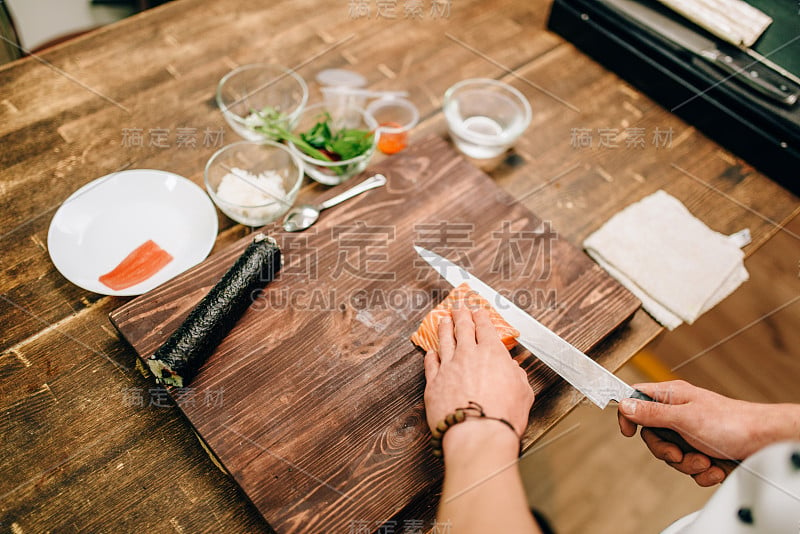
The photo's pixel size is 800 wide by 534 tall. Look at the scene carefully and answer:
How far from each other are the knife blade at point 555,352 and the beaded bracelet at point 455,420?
0.60ft

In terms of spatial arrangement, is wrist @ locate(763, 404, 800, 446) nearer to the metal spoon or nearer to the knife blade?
the knife blade

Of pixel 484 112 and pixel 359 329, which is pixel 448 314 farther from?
pixel 484 112

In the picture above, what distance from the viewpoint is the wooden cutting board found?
36.3 inches

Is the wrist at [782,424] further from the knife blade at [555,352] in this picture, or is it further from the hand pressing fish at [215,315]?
the hand pressing fish at [215,315]

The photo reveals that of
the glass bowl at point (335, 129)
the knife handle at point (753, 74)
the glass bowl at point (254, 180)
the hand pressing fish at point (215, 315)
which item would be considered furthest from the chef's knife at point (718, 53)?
the hand pressing fish at point (215, 315)

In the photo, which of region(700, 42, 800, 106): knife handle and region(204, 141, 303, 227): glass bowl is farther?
region(700, 42, 800, 106): knife handle

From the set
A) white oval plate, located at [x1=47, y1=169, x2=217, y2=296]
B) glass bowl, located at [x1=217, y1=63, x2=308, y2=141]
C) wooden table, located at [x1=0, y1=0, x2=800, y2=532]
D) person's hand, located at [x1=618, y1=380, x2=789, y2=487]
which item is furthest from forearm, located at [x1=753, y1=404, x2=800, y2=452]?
glass bowl, located at [x1=217, y1=63, x2=308, y2=141]

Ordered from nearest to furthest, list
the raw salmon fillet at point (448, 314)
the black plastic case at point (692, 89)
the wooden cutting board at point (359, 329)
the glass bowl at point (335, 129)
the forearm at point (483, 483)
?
the forearm at point (483, 483) < the wooden cutting board at point (359, 329) < the raw salmon fillet at point (448, 314) < the glass bowl at point (335, 129) < the black plastic case at point (692, 89)

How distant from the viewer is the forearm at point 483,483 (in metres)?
0.81

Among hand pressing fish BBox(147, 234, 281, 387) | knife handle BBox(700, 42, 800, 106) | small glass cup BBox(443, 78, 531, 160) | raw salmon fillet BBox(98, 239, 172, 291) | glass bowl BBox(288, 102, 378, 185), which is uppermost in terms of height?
knife handle BBox(700, 42, 800, 106)

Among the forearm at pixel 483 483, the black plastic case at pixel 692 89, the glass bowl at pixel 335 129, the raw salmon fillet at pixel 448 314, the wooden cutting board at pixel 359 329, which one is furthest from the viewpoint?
the black plastic case at pixel 692 89

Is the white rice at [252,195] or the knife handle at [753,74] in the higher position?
the knife handle at [753,74]

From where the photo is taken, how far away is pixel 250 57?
1.61 metres

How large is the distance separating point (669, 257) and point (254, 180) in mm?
1053
